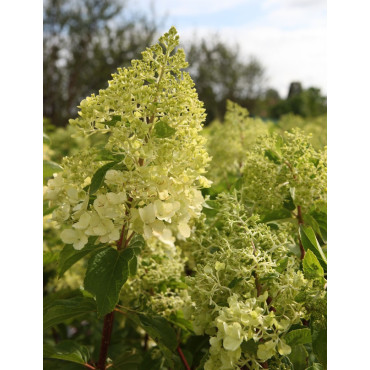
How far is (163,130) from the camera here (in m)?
0.75

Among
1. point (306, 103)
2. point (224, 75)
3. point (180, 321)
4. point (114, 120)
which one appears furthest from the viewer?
point (224, 75)

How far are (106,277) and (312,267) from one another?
319 mm

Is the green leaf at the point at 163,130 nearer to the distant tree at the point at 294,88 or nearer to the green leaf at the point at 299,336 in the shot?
the green leaf at the point at 299,336

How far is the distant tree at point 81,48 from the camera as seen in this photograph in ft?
54.4

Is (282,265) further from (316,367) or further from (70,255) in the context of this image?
(70,255)

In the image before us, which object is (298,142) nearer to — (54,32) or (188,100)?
(188,100)

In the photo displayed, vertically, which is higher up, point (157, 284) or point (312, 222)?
point (312, 222)

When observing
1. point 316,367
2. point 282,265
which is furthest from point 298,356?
point 282,265

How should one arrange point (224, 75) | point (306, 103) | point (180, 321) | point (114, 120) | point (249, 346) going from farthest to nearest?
point (224, 75), point (306, 103), point (180, 321), point (114, 120), point (249, 346)

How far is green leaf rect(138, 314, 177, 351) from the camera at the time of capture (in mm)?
922

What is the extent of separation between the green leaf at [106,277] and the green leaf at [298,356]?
28 cm

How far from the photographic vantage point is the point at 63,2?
1669 cm

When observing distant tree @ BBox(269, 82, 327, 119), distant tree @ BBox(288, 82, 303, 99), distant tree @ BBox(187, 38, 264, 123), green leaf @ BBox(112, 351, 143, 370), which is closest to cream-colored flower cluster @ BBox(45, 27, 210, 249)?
green leaf @ BBox(112, 351, 143, 370)

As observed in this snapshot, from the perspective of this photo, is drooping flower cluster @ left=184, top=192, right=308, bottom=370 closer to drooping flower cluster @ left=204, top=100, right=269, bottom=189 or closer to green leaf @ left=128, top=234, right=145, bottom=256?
green leaf @ left=128, top=234, right=145, bottom=256
